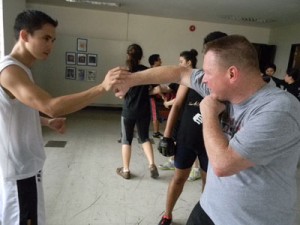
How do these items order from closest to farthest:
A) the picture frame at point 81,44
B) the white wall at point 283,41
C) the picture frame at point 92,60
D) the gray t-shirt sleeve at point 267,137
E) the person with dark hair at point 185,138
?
the gray t-shirt sleeve at point 267,137
the person with dark hair at point 185,138
the white wall at point 283,41
the picture frame at point 81,44
the picture frame at point 92,60

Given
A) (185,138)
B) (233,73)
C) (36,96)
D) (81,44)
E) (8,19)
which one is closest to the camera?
(233,73)

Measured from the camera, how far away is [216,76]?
0.93 m

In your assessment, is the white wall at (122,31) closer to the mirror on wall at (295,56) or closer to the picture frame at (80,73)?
the picture frame at (80,73)

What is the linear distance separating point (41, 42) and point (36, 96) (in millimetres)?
366

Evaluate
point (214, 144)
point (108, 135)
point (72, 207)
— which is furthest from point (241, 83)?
point (108, 135)

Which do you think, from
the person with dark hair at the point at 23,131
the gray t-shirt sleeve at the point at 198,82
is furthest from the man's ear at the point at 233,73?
the person with dark hair at the point at 23,131

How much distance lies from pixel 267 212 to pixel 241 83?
0.46 meters

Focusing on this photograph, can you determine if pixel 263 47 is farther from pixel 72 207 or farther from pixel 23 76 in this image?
pixel 23 76

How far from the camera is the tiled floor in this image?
2.23 meters

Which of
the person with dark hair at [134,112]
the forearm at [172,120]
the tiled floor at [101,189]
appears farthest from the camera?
the person with dark hair at [134,112]

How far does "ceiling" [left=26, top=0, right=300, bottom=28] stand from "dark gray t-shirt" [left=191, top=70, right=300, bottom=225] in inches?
166

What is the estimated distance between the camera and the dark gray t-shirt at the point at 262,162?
79cm

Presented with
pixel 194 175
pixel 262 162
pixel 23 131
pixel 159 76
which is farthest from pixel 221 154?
pixel 194 175

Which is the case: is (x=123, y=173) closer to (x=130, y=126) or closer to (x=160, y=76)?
(x=130, y=126)
